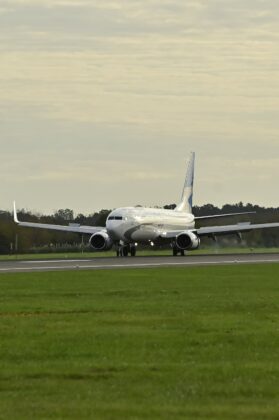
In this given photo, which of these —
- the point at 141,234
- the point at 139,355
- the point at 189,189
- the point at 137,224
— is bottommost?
the point at 139,355

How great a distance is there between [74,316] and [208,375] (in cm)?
1106

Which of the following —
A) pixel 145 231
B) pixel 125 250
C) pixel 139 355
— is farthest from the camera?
pixel 125 250

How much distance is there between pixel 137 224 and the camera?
92.2 metres

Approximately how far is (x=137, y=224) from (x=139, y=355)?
7192 centimetres

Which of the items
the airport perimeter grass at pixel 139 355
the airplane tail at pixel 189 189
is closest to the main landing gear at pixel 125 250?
the airplane tail at pixel 189 189

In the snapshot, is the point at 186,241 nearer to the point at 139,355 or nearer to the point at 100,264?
the point at 100,264

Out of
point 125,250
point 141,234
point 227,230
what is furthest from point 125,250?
point 227,230

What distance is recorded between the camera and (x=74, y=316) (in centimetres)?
2869

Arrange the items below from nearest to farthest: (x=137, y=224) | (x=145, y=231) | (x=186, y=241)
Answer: (x=137, y=224)
(x=145, y=231)
(x=186, y=241)

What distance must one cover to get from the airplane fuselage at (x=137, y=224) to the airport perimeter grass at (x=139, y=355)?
173ft

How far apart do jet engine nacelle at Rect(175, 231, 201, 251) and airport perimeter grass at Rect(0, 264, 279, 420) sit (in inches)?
2140

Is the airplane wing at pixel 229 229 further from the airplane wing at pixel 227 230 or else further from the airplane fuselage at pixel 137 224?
the airplane fuselage at pixel 137 224

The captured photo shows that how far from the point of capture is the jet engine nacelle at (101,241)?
312 ft

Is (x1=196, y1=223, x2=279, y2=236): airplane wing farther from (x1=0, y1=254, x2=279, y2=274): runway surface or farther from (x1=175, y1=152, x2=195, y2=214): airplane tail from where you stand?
(x1=0, y1=254, x2=279, y2=274): runway surface
